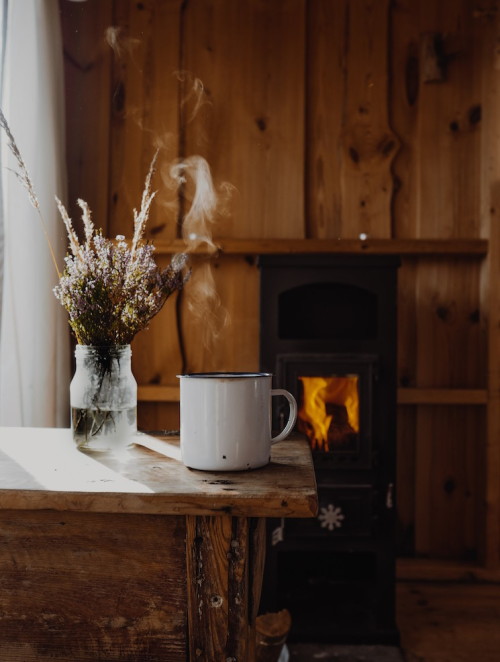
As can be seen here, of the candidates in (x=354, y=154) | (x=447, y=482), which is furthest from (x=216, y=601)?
(x=354, y=154)

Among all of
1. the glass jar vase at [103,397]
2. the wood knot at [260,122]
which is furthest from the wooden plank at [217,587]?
the wood knot at [260,122]

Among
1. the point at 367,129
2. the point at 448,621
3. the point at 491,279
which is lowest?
the point at 448,621

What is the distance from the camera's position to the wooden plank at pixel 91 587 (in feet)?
2.76

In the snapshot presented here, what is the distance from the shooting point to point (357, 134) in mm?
2467

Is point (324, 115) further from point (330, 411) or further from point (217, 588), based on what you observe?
point (217, 588)

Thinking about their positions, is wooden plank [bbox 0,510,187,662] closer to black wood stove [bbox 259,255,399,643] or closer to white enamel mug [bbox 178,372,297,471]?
white enamel mug [bbox 178,372,297,471]

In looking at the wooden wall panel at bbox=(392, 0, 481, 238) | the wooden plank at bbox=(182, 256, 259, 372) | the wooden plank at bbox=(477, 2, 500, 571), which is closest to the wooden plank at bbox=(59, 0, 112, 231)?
the wooden plank at bbox=(182, 256, 259, 372)

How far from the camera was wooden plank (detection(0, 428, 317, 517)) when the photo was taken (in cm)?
79

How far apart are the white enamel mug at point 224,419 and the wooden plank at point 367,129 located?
1.70 metres

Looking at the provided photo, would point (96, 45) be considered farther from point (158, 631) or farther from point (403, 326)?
point (158, 631)

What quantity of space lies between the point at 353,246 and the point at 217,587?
1733mm

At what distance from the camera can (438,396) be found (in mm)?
2389

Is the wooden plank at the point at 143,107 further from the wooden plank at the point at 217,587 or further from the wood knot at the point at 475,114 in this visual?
the wooden plank at the point at 217,587

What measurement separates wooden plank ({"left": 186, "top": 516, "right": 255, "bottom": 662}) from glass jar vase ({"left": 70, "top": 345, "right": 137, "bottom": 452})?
291mm
